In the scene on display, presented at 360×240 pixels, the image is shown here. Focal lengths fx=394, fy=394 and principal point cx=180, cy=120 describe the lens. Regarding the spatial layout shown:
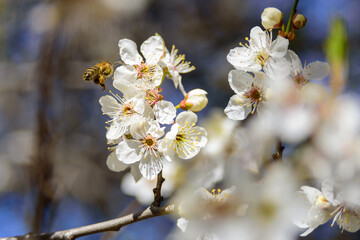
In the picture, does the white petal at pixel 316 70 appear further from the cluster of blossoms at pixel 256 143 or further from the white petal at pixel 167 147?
the white petal at pixel 167 147

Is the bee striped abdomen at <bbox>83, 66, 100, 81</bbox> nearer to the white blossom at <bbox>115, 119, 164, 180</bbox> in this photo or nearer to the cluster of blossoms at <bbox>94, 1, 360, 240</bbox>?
the cluster of blossoms at <bbox>94, 1, 360, 240</bbox>

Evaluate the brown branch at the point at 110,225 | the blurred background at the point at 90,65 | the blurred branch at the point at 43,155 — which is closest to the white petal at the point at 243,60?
the brown branch at the point at 110,225

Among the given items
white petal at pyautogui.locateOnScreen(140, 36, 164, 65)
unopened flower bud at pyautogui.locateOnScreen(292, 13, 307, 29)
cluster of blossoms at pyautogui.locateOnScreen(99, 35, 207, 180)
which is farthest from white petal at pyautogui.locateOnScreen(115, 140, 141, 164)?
unopened flower bud at pyautogui.locateOnScreen(292, 13, 307, 29)

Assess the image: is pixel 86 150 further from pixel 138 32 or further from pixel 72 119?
pixel 138 32

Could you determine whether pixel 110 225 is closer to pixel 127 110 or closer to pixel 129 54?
pixel 127 110

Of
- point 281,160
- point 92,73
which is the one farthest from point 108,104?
point 281,160
